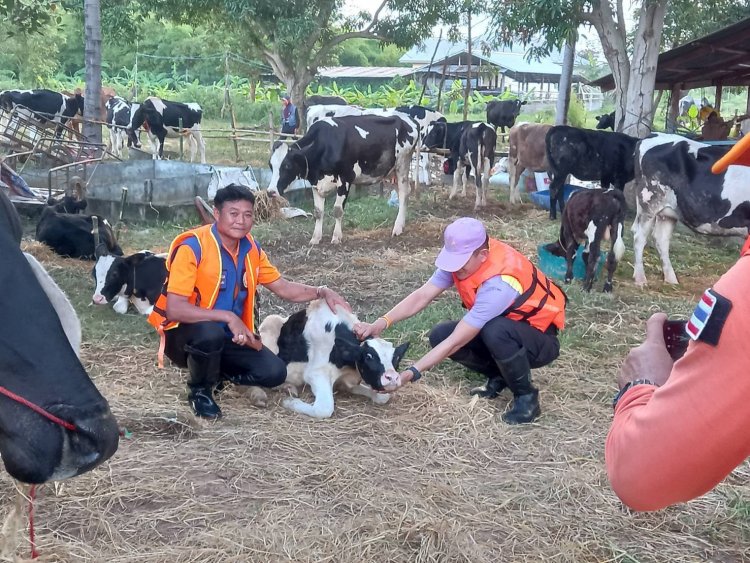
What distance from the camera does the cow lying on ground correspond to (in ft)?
24.9

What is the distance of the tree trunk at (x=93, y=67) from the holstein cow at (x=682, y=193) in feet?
26.4

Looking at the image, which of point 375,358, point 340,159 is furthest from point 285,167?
point 375,358

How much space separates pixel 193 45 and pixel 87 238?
129 feet

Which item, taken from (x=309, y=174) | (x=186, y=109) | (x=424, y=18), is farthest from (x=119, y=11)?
(x=309, y=174)

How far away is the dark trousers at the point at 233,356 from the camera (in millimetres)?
4492

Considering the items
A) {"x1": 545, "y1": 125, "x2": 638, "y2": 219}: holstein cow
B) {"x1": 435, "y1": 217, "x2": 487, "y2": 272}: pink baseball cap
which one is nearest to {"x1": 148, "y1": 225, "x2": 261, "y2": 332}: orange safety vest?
{"x1": 435, "y1": 217, "x2": 487, "y2": 272}: pink baseball cap

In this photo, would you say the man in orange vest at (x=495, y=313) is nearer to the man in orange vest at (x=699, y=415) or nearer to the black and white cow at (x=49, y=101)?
the man in orange vest at (x=699, y=415)

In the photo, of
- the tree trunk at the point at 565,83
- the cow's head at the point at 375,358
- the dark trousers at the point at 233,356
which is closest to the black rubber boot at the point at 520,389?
the cow's head at the point at 375,358

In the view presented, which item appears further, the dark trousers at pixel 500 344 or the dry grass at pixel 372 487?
the dark trousers at pixel 500 344

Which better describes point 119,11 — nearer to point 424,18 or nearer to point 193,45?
point 424,18

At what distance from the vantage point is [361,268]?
880 centimetres

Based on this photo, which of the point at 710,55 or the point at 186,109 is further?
the point at 186,109

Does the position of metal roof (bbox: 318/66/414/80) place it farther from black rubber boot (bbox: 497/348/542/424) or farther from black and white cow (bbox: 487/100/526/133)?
black rubber boot (bbox: 497/348/542/424)

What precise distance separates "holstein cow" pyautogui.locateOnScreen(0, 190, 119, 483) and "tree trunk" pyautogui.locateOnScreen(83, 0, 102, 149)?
1093 cm
